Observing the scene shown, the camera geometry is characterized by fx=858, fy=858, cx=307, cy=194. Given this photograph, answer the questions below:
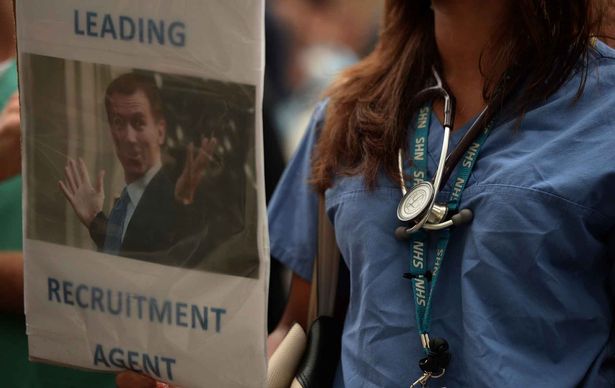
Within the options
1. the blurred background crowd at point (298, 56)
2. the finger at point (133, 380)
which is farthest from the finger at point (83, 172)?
the blurred background crowd at point (298, 56)

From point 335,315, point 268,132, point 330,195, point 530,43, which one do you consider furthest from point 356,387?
point 268,132

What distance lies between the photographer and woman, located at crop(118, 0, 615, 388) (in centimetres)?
121

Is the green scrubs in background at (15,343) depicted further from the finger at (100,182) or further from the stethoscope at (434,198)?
the stethoscope at (434,198)

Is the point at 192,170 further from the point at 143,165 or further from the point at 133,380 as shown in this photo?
the point at 133,380

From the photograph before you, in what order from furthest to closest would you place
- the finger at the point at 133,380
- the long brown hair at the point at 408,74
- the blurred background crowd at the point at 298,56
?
the blurred background crowd at the point at 298,56, the long brown hair at the point at 408,74, the finger at the point at 133,380

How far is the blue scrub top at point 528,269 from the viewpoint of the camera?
1203 millimetres

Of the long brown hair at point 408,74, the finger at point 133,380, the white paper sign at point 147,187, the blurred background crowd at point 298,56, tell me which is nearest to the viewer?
the white paper sign at point 147,187

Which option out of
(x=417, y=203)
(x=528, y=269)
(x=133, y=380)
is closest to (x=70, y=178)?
(x=133, y=380)

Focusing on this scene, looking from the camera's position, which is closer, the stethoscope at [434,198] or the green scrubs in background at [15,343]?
the stethoscope at [434,198]

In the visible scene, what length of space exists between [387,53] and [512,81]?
0.33m

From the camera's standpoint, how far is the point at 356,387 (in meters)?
1.34

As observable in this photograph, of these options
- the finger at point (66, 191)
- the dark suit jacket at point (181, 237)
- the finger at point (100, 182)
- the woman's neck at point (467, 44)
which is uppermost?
the woman's neck at point (467, 44)

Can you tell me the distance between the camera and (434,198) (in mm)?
1258

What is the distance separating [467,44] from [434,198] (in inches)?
13.0
